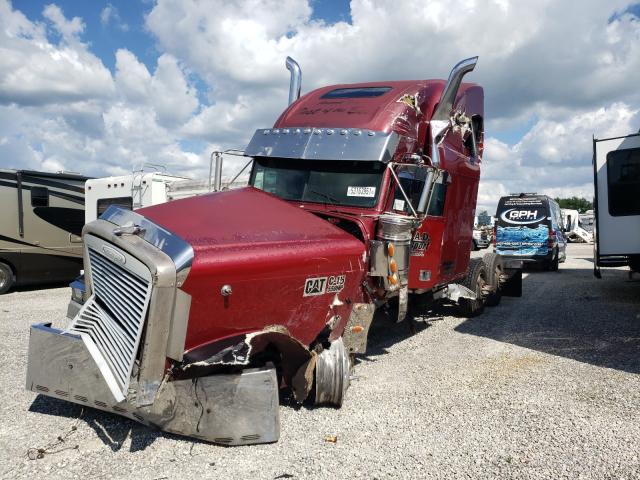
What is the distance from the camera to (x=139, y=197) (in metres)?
12.8

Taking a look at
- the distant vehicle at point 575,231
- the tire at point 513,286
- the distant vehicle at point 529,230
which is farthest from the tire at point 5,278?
the distant vehicle at point 575,231

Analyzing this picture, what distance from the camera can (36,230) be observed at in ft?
39.3

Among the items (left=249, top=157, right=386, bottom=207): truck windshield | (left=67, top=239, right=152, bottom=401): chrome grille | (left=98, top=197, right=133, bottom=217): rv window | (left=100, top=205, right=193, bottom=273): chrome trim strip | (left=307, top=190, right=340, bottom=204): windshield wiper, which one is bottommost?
(left=67, top=239, right=152, bottom=401): chrome grille

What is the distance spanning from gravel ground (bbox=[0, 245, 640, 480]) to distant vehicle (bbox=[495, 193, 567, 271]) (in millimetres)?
10113

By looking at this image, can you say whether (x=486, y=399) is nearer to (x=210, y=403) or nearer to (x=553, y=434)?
(x=553, y=434)

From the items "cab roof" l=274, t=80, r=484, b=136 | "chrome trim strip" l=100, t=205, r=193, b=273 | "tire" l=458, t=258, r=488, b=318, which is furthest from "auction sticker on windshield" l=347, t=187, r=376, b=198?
"tire" l=458, t=258, r=488, b=318

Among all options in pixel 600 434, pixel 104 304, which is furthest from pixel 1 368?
pixel 600 434

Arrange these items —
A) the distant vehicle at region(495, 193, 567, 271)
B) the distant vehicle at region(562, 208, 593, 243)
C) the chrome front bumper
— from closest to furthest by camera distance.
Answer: the chrome front bumper → the distant vehicle at region(495, 193, 567, 271) → the distant vehicle at region(562, 208, 593, 243)

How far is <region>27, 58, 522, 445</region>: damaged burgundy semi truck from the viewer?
358cm

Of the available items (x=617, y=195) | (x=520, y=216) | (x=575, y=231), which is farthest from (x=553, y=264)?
(x=575, y=231)

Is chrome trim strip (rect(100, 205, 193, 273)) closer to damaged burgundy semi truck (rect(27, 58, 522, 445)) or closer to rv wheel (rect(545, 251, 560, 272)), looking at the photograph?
damaged burgundy semi truck (rect(27, 58, 522, 445))

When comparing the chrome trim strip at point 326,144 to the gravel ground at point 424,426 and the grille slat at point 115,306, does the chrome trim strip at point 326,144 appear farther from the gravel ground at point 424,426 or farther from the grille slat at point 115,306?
the grille slat at point 115,306

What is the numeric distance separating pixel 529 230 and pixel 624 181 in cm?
781

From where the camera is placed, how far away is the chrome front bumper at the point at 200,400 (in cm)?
374
